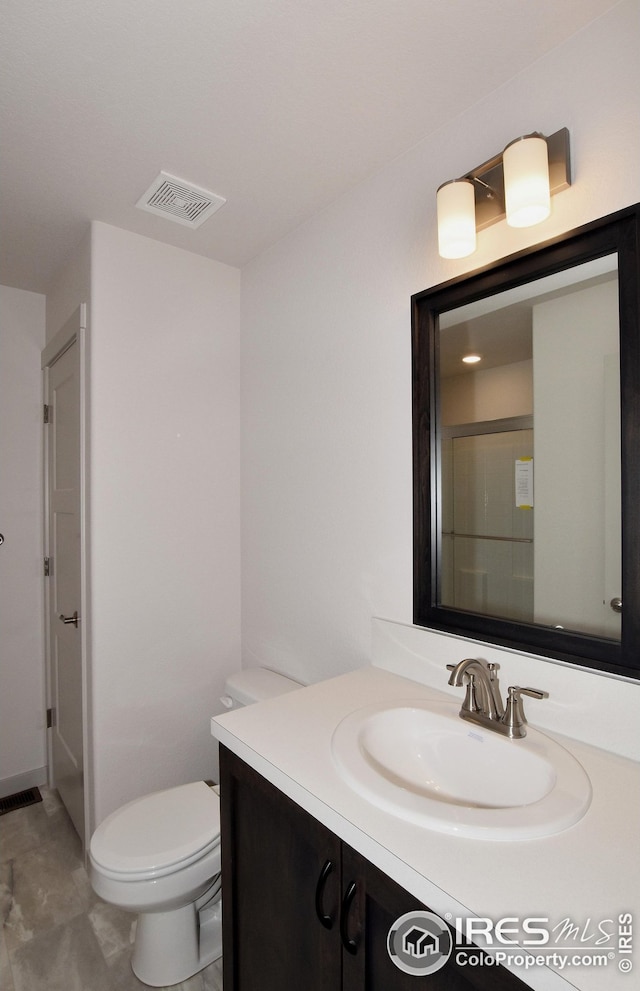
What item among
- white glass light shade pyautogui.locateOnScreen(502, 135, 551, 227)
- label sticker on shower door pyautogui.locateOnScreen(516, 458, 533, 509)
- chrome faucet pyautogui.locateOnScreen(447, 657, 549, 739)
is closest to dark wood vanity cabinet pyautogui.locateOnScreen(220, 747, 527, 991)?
chrome faucet pyautogui.locateOnScreen(447, 657, 549, 739)

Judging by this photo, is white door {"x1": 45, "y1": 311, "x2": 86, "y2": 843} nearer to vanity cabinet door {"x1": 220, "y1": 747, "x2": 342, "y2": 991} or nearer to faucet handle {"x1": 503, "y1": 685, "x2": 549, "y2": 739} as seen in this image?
vanity cabinet door {"x1": 220, "y1": 747, "x2": 342, "y2": 991}

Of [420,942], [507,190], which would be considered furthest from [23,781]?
[507,190]

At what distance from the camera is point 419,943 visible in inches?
29.2

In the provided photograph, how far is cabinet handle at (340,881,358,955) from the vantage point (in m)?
0.84

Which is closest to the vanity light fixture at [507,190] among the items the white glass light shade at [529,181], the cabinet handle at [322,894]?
the white glass light shade at [529,181]

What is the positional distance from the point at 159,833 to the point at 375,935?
36.9 inches

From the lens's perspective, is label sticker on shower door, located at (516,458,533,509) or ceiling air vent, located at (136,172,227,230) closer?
label sticker on shower door, located at (516,458,533,509)

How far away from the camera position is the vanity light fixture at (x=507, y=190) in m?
1.09

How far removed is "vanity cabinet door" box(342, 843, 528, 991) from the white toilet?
74 centimetres

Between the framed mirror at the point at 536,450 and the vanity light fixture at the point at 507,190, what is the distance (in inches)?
4.1

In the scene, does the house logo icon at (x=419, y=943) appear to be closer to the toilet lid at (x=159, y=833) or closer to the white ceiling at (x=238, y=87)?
the toilet lid at (x=159, y=833)

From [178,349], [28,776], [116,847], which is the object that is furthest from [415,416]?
[28,776]

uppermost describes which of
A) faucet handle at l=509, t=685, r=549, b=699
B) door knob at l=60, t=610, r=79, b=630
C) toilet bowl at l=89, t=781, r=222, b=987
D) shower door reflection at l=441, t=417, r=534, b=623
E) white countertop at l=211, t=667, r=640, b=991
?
shower door reflection at l=441, t=417, r=534, b=623

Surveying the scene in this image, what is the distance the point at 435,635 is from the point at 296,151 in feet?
4.79
